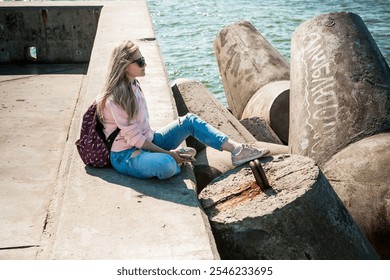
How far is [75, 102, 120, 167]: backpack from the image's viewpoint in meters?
4.82

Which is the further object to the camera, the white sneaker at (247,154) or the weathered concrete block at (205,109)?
the weathered concrete block at (205,109)

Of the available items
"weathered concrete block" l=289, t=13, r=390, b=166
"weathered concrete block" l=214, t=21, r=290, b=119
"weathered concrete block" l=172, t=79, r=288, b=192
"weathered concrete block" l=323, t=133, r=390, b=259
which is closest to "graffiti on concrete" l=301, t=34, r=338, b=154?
"weathered concrete block" l=289, t=13, r=390, b=166

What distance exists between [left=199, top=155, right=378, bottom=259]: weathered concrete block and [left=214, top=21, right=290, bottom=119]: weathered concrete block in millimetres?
4878

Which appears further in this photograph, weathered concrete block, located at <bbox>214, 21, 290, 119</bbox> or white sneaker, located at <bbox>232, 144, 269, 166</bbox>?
weathered concrete block, located at <bbox>214, 21, 290, 119</bbox>

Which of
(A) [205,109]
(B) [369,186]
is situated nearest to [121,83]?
(B) [369,186]

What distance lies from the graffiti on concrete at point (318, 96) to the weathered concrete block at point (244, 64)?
2.42 m

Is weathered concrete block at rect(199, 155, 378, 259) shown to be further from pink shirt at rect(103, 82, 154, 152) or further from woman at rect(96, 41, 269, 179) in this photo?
pink shirt at rect(103, 82, 154, 152)

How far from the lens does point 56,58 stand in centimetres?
1170

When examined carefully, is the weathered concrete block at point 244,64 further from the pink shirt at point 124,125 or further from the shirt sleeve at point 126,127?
the shirt sleeve at point 126,127

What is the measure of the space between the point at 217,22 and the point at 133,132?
19460mm

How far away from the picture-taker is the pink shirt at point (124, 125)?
4.70m

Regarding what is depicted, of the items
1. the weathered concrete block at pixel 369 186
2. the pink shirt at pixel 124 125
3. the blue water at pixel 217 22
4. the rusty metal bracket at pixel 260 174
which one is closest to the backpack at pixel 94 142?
the pink shirt at pixel 124 125

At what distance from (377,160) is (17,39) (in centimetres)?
797

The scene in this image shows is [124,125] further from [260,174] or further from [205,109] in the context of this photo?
[205,109]
